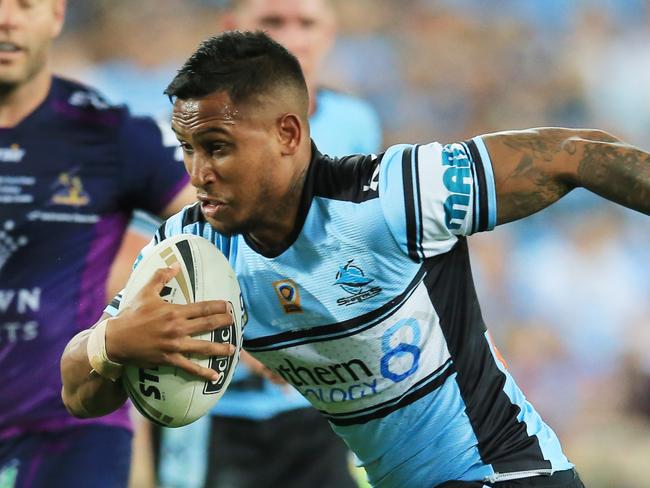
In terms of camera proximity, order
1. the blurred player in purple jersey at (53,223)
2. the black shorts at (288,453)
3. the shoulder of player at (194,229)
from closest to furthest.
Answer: the shoulder of player at (194,229)
the blurred player in purple jersey at (53,223)
the black shorts at (288,453)

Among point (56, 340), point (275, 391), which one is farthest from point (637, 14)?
point (56, 340)

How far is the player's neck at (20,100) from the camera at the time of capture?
4418 mm

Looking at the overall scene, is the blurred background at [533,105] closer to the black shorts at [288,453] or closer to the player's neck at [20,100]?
the black shorts at [288,453]

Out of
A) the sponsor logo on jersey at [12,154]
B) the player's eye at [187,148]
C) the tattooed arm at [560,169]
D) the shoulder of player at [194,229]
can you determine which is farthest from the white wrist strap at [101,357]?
the sponsor logo on jersey at [12,154]

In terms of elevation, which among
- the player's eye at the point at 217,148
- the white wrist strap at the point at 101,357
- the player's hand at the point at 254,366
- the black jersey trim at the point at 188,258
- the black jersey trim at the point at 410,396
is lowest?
the player's hand at the point at 254,366

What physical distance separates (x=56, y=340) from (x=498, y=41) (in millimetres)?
4978

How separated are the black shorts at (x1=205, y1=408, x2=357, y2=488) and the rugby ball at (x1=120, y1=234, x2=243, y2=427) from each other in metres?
2.54

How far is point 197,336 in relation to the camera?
2658 millimetres

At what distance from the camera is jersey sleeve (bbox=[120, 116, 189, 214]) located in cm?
440

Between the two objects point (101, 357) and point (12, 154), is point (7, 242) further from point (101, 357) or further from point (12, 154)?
point (101, 357)

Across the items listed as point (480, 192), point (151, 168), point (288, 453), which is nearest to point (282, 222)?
point (480, 192)

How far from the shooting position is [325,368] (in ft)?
9.74

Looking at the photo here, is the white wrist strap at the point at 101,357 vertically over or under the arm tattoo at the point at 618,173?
under

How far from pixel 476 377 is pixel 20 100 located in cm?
241
